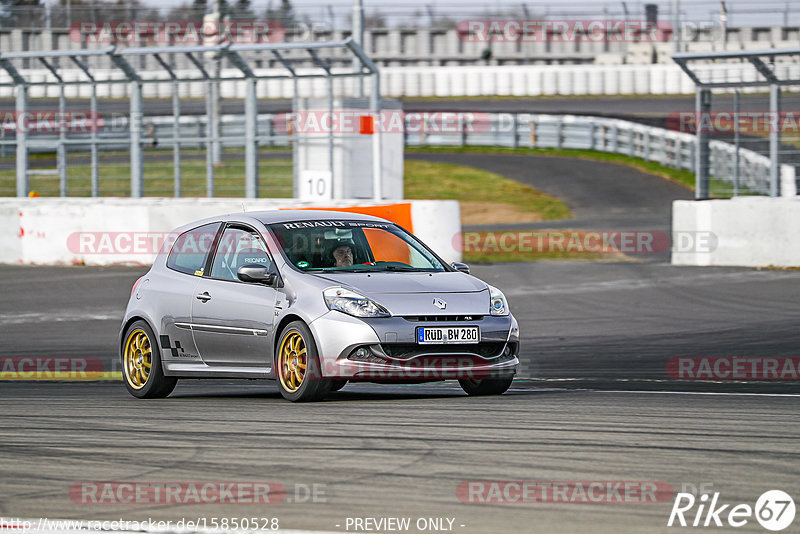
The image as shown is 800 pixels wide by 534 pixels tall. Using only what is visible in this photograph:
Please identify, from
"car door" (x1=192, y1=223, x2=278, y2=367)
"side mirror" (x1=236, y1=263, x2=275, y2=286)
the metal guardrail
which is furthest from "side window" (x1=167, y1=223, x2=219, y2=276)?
the metal guardrail

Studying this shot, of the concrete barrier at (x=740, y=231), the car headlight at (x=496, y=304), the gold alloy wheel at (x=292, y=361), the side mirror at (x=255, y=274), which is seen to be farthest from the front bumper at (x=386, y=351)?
the concrete barrier at (x=740, y=231)

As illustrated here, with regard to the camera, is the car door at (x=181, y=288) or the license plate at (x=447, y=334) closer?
the license plate at (x=447, y=334)

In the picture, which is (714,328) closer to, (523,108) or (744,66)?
(744,66)

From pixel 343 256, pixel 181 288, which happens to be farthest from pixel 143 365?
pixel 343 256

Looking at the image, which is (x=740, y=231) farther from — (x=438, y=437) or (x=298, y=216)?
(x=438, y=437)

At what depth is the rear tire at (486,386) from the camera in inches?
367

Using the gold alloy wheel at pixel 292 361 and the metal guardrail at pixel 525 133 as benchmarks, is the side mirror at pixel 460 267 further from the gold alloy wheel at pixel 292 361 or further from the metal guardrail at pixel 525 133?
the metal guardrail at pixel 525 133

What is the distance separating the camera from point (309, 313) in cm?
879

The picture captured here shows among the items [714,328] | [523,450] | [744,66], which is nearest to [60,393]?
[523,450]

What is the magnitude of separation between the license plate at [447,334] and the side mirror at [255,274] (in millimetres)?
1144

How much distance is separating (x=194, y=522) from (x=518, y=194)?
93.1ft

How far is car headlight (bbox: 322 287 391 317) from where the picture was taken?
875 cm

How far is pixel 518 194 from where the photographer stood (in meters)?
33.3

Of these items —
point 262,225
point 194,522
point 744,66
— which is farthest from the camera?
point 744,66
